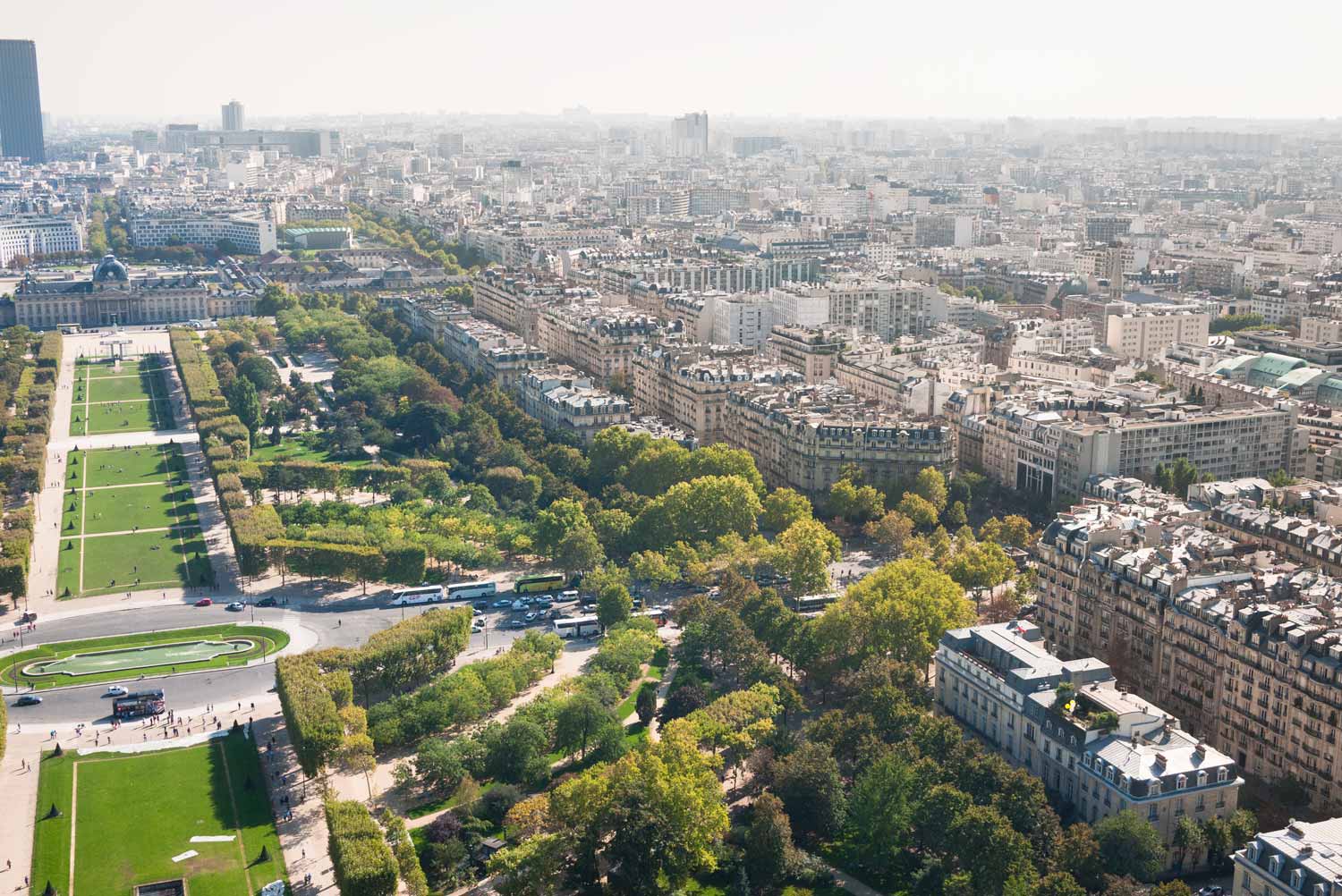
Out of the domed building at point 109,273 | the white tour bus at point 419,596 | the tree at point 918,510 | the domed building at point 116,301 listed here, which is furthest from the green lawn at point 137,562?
the domed building at point 109,273

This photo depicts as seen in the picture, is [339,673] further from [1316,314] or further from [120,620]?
[1316,314]

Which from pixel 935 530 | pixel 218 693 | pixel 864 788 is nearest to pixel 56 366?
pixel 218 693

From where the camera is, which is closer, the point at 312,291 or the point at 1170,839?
the point at 1170,839

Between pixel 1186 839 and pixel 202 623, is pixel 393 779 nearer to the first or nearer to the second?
pixel 202 623

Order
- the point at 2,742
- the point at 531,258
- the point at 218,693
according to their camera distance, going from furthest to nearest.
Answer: the point at 531,258, the point at 218,693, the point at 2,742

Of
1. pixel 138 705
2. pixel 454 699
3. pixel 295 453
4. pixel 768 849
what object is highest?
pixel 454 699

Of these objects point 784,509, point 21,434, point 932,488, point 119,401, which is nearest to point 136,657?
point 784,509
